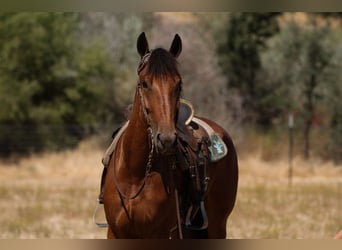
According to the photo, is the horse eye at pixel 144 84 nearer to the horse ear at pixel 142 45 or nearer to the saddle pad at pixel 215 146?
the horse ear at pixel 142 45

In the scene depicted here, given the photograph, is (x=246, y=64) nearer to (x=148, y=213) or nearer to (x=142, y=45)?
(x=142, y=45)

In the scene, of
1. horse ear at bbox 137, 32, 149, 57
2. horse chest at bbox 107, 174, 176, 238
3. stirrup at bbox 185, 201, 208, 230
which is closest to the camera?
horse chest at bbox 107, 174, 176, 238

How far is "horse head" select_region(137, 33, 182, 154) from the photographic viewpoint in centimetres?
326

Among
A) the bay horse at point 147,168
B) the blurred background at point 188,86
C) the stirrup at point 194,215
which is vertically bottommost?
the blurred background at point 188,86

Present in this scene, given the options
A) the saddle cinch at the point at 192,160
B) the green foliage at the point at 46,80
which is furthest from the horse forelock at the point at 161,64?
the green foliage at the point at 46,80

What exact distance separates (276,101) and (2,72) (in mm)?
10718

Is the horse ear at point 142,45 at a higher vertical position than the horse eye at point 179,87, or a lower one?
higher

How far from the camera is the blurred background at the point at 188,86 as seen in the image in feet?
73.2

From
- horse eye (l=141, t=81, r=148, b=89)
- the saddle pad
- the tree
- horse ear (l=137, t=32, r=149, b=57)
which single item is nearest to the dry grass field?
the saddle pad

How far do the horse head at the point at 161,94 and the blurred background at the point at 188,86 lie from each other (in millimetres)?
13895

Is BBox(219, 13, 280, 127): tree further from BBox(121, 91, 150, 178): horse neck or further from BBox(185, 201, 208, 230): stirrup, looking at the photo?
BBox(121, 91, 150, 178): horse neck

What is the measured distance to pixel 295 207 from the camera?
12391mm

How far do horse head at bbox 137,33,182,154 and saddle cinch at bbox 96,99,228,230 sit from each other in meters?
0.56

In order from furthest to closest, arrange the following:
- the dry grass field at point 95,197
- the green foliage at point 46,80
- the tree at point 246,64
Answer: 1. the tree at point 246,64
2. the green foliage at point 46,80
3. the dry grass field at point 95,197
